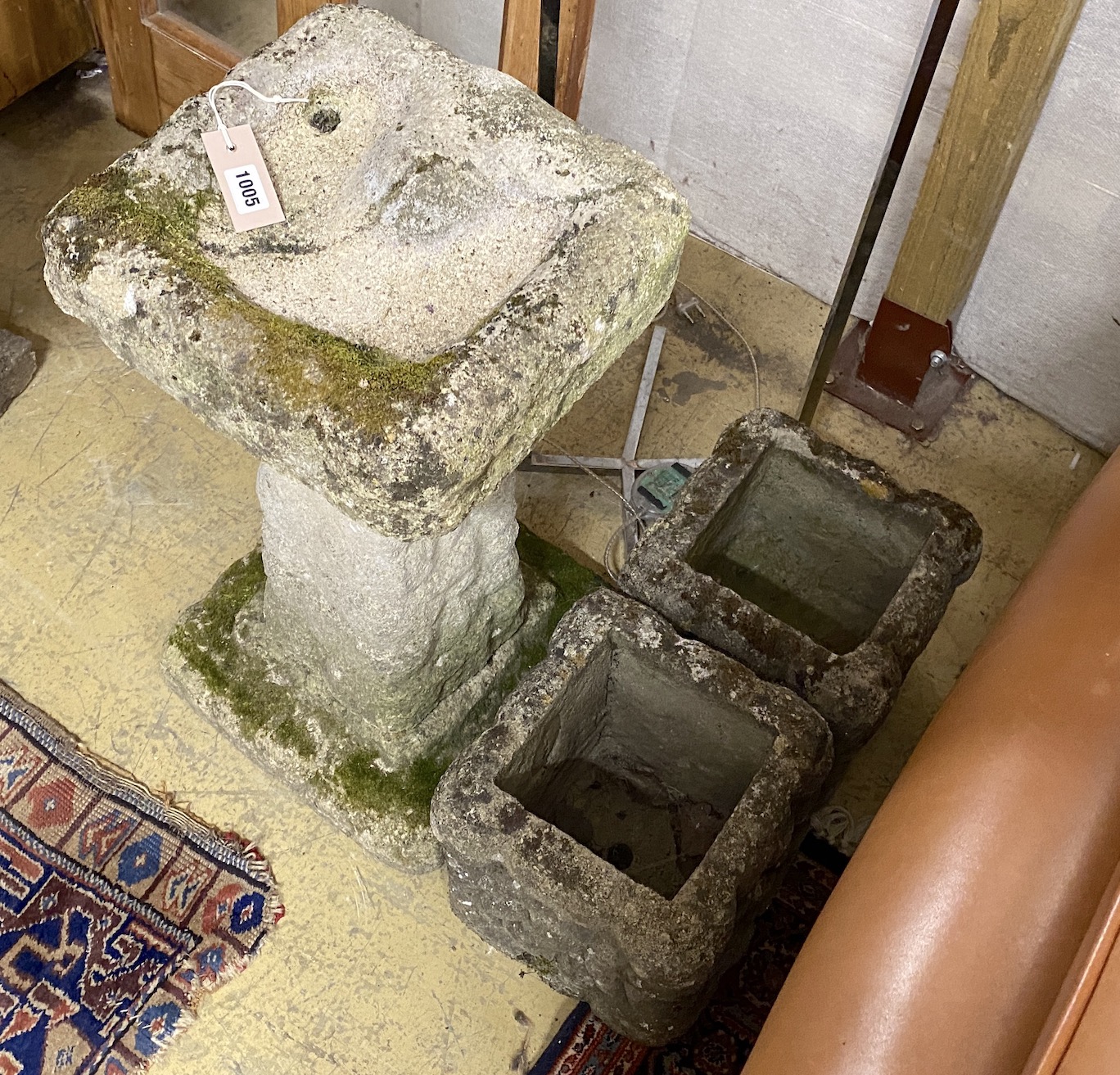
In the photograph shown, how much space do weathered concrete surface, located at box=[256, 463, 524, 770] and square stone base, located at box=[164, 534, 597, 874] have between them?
31 mm

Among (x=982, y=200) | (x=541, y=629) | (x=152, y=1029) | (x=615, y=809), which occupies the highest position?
(x=982, y=200)

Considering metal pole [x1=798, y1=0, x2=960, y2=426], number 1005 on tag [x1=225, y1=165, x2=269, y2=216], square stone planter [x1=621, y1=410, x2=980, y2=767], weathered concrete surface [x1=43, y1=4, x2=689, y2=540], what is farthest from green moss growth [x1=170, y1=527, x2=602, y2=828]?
number 1005 on tag [x1=225, y1=165, x2=269, y2=216]

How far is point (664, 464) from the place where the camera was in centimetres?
270

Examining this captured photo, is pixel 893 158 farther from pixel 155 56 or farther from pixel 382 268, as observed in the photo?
pixel 155 56

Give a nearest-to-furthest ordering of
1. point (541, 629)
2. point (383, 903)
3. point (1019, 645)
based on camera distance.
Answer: point (1019, 645) → point (383, 903) → point (541, 629)

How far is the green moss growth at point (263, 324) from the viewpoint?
1371 millimetres

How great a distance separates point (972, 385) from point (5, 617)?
88.8 inches

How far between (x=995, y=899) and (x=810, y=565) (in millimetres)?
1122

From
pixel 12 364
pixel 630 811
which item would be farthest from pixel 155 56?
pixel 630 811

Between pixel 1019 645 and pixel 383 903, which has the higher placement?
pixel 1019 645

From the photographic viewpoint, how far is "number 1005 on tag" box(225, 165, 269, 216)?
1607mm

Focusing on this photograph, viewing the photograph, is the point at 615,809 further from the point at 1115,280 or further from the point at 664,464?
the point at 1115,280

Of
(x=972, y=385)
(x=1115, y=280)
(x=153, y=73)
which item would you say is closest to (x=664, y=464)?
(x=972, y=385)

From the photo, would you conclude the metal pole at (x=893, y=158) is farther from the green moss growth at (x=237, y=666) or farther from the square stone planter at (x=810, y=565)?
the green moss growth at (x=237, y=666)
